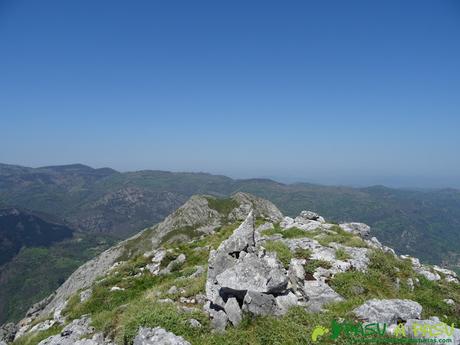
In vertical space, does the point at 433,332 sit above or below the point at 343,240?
below

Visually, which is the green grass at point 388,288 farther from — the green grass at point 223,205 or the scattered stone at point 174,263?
the green grass at point 223,205

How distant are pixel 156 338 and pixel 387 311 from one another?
9.81 metres

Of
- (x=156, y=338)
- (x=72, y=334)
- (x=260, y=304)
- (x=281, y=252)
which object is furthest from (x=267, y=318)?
(x=72, y=334)

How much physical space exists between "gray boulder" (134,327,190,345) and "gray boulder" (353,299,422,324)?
7.63m

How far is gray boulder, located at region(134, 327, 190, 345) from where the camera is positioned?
12990mm

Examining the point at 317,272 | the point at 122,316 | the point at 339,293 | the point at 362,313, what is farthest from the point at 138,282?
the point at 362,313

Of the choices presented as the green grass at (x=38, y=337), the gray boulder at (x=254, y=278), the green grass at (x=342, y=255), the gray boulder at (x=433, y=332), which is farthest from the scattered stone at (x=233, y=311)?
the green grass at (x=38, y=337)

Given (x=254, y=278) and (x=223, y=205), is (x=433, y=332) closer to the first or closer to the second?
(x=254, y=278)

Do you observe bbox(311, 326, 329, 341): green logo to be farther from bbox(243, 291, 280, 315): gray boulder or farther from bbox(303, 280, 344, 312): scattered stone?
bbox(243, 291, 280, 315): gray boulder

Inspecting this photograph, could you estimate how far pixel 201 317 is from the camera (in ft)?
48.4

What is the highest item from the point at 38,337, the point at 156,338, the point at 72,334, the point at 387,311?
the point at 387,311

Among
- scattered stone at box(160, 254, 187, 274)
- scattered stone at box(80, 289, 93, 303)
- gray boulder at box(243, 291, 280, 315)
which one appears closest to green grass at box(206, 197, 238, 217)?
scattered stone at box(160, 254, 187, 274)

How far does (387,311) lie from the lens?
42.9 feet

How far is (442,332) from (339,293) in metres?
5.61
